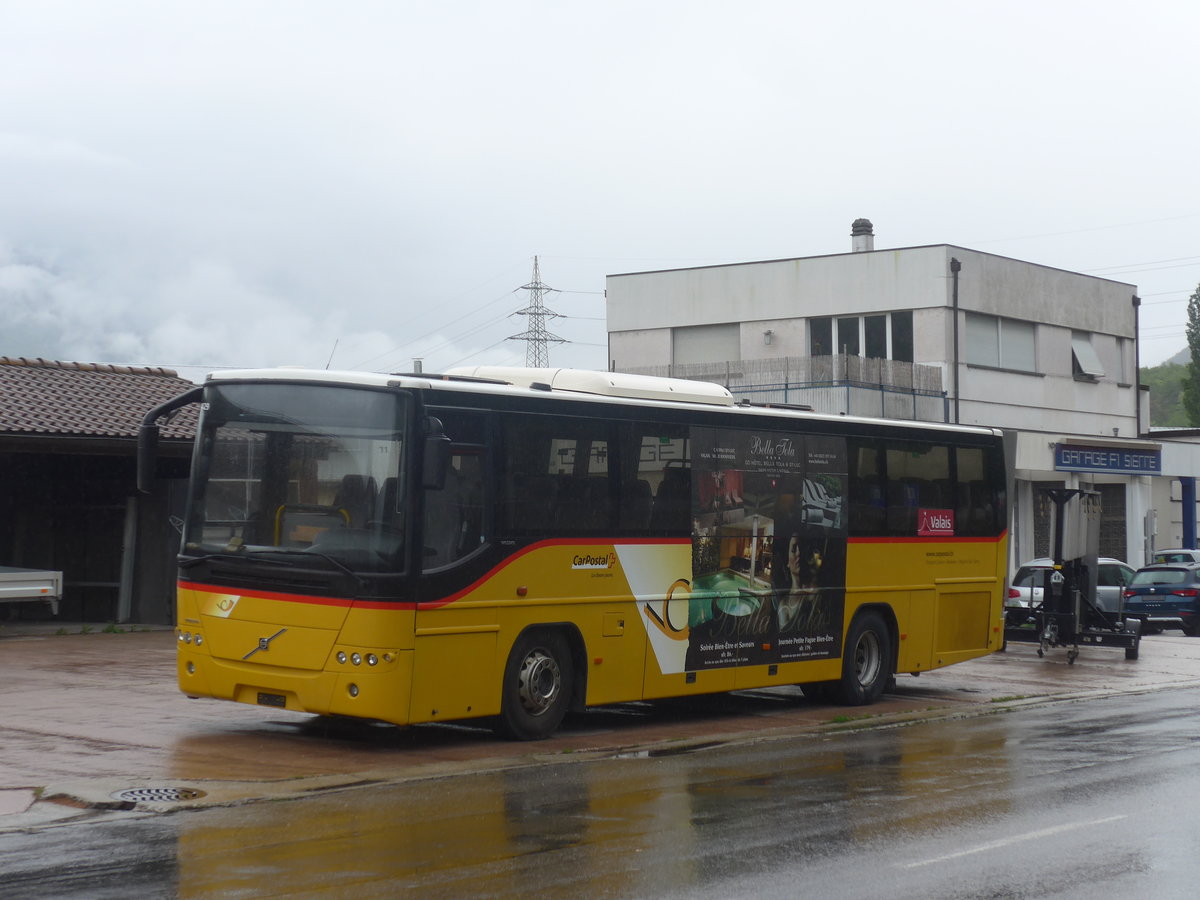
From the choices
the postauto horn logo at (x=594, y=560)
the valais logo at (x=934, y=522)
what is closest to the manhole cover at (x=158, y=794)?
the postauto horn logo at (x=594, y=560)

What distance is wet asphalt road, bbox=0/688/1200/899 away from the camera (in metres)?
7.67

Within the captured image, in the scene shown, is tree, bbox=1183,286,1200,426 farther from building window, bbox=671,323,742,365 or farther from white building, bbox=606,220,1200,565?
building window, bbox=671,323,742,365

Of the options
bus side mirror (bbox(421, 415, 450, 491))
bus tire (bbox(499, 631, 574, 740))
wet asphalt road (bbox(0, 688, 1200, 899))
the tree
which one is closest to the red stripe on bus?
wet asphalt road (bbox(0, 688, 1200, 899))

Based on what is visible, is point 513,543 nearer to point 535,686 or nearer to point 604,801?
point 535,686

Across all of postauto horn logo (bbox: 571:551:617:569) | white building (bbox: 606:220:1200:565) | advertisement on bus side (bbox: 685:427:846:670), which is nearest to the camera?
postauto horn logo (bbox: 571:551:617:569)

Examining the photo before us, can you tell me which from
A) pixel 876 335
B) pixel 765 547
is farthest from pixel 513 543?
pixel 876 335

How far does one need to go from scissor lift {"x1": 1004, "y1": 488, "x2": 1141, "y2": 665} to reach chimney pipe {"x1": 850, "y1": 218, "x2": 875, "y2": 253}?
2196 centimetres

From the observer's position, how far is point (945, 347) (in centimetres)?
4084

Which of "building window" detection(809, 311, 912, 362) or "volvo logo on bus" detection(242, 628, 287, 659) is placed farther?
"building window" detection(809, 311, 912, 362)

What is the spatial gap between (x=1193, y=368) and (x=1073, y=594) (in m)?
75.7

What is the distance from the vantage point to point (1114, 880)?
7.80 metres

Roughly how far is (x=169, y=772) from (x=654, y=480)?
5412mm

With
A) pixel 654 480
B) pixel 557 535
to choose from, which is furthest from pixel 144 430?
pixel 654 480

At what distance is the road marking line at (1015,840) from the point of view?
8.30 meters
